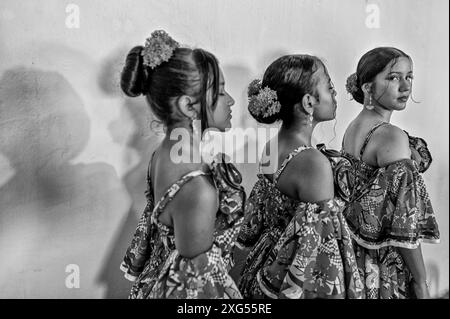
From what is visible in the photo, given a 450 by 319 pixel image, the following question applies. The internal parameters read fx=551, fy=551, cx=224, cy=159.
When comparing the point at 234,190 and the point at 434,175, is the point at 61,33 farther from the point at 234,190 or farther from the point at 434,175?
the point at 434,175

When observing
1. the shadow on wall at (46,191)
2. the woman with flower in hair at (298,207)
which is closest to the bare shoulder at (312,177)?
the woman with flower in hair at (298,207)

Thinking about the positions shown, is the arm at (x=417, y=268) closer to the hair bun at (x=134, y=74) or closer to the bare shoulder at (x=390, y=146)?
the bare shoulder at (x=390, y=146)

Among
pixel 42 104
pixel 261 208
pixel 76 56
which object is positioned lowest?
pixel 261 208

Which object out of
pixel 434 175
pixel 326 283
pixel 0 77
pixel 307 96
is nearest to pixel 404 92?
pixel 307 96

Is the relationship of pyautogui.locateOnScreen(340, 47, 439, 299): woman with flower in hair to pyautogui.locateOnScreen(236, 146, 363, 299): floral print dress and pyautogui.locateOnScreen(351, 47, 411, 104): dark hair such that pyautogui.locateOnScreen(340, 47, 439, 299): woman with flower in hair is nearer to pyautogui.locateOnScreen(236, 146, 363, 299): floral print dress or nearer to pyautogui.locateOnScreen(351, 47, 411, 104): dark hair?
pyautogui.locateOnScreen(351, 47, 411, 104): dark hair

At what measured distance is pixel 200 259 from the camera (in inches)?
56.4

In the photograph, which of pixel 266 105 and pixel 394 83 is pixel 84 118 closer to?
pixel 266 105

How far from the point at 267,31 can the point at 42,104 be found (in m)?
0.95

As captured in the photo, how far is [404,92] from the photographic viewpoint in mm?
1989

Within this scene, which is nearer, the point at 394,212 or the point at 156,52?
the point at 156,52

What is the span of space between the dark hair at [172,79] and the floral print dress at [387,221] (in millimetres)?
612

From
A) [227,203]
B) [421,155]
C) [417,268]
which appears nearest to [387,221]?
[417,268]

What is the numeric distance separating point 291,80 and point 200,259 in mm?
657

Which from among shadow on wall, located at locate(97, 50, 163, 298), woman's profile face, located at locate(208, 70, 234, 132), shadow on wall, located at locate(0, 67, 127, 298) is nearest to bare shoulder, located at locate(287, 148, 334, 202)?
woman's profile face, located at locate(208, 70, 234, 132)
